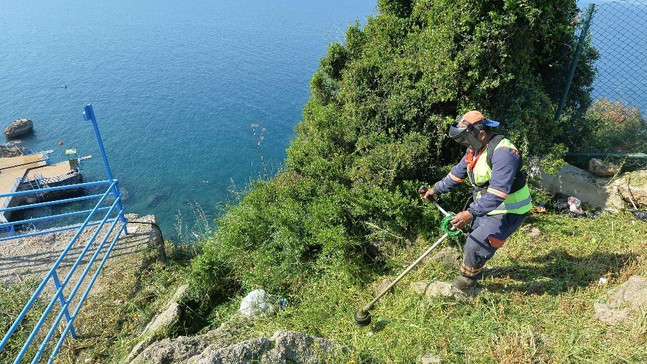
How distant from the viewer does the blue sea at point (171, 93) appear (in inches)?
851

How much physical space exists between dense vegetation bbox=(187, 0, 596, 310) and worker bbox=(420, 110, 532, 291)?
139 cm

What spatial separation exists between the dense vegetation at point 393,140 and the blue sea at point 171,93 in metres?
3.24

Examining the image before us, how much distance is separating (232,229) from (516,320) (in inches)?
178

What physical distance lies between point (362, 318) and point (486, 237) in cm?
175

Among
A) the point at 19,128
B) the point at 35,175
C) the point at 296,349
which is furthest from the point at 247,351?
the point at 19,128

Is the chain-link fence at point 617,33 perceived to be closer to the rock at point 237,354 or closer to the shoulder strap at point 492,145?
the shoulder strap at point 492,145

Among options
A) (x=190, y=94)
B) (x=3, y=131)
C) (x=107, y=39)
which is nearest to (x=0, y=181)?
(x=3, y=131)

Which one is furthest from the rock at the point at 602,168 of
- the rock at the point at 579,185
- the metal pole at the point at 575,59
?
the metal pole at the point at 575,59

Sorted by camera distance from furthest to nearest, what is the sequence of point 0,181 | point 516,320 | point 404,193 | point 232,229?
point 0,181
point 232,229
point 404,193
point 516,320

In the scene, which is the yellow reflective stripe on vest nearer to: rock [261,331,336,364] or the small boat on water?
rock [261,331,336,364]

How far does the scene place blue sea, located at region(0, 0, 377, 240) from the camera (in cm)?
2161

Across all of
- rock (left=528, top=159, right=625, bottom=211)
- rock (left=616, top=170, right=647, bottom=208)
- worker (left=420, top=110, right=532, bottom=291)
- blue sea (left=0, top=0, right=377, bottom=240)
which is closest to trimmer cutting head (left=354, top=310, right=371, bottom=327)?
worker (left=420, top=110, right=532, bottom=291)

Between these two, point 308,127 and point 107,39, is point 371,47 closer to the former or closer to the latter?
point 308,127

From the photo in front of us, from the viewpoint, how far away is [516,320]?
14.2ft
